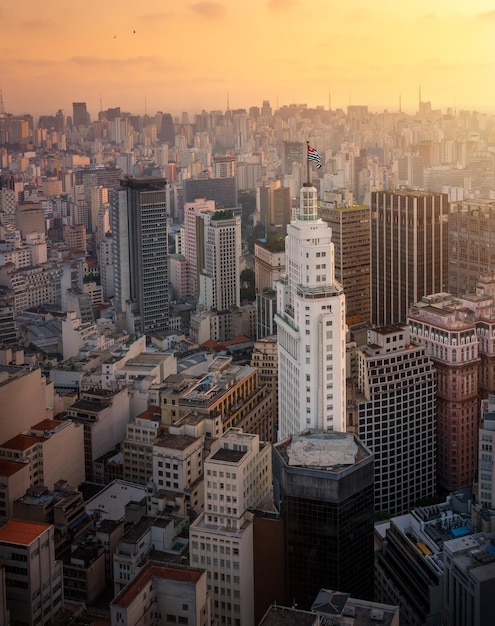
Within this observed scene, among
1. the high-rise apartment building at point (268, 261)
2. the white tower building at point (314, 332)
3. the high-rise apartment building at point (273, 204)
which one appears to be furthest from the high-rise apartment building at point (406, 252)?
the white tower building at point (314, 332)

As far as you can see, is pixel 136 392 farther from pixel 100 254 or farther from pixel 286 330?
pixel 100 254

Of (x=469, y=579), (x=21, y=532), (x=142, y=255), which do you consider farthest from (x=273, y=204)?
(x=21, y=532)

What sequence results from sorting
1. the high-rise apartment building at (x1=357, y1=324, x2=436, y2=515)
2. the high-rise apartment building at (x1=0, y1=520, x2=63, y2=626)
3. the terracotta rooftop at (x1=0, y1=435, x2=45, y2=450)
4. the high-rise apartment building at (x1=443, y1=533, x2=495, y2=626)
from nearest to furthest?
the high-rise apartment building at (x1=0, y1=520, x2=63, y2=626)
the high-rise apartment building at (x1=443, y1=533, x2=495, y2=626)
the terracotta rooftop at (x1=0, y1=435, x2=45, y2=450)
the high-rise apartment building at (x1=357, y1=324, x2=436, y2=515)

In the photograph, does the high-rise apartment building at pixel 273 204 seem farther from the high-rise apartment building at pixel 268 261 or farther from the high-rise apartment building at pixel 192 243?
the high-rise apartment building at pixel 192 243

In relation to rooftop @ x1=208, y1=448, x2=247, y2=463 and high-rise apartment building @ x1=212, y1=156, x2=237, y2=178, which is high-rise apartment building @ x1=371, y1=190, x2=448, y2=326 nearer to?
high-rise apartment building @ x1=212, y1=156, x2=237, y2=178

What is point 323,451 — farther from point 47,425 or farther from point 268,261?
point 268,261

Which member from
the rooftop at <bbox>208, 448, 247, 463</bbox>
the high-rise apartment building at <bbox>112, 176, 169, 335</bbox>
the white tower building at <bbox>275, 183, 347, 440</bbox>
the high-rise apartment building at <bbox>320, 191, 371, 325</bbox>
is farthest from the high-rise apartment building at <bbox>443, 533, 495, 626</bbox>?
the high-rise apartment building at <bbox>112, 176, 169, 335</bbox>

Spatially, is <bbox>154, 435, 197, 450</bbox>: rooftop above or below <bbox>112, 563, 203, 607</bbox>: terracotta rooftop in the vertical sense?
above
